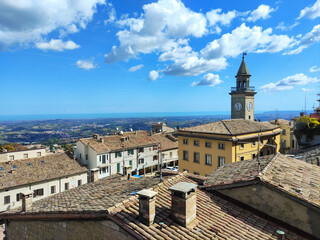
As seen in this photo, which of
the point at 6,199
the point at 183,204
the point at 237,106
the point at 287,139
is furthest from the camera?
the point at 237,106

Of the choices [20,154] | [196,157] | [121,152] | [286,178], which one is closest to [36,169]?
[20,154]

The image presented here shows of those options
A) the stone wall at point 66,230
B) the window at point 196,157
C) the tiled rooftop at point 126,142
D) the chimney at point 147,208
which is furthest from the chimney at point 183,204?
the tiled rooftop at point 126,142

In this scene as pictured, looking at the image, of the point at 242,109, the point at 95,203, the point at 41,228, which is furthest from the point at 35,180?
the point at 242,109

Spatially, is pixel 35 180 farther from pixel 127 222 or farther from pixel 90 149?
pixel 127 222

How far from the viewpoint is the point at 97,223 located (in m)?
6.93

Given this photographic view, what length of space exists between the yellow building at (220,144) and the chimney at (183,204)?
64.6ft

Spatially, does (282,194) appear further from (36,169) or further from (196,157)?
(36,169)

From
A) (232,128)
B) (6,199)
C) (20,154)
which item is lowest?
(6,199)

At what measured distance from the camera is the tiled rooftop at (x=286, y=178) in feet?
23.0

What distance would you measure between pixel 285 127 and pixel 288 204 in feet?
122

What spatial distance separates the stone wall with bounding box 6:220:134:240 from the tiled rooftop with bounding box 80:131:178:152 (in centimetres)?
2701

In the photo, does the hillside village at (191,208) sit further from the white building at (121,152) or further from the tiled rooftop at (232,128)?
the white building at (121,152)

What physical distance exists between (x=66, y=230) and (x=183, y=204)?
15.2 feet

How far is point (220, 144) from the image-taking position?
2616cm
